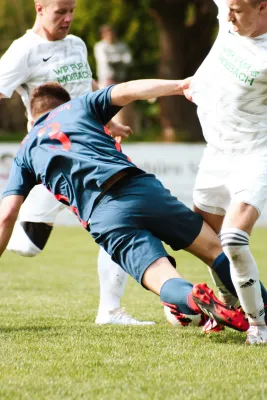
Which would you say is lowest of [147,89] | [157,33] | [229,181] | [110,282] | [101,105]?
[157,33]

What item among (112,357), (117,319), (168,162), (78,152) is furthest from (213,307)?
(168,162)

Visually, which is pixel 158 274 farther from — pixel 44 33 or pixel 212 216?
pixel 44 33

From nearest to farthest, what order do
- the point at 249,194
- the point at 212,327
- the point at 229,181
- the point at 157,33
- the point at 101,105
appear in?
1. the point at 249,194
2. the point at 101,105
3. the point at 229,181
4. the point at 212,327
5. the point at 157,33

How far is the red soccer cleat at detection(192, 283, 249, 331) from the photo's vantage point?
4.50m

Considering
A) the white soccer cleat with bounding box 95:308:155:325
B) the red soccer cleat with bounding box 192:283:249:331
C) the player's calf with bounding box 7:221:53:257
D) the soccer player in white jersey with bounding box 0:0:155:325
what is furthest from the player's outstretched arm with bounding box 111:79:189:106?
the player's calf with bounding box 7:221:53:257

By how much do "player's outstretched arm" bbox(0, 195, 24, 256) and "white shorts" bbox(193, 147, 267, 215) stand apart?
3.50 ft

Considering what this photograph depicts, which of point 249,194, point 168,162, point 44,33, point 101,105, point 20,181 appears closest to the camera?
point 249,194

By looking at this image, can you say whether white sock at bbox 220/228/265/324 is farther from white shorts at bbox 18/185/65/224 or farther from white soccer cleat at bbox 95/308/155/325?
white shorts at bbox 18/185/65/224

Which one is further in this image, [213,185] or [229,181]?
[213,185]

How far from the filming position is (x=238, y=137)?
5.27 m

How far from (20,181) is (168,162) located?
10741mm

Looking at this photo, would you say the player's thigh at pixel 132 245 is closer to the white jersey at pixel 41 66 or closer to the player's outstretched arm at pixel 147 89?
the player's outstretched arm at pixel 147 89

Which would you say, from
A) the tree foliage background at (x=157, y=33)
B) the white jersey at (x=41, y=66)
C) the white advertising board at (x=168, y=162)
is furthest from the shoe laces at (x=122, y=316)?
the tree foliage background at (x=157, y=33)

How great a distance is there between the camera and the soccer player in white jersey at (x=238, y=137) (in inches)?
194
